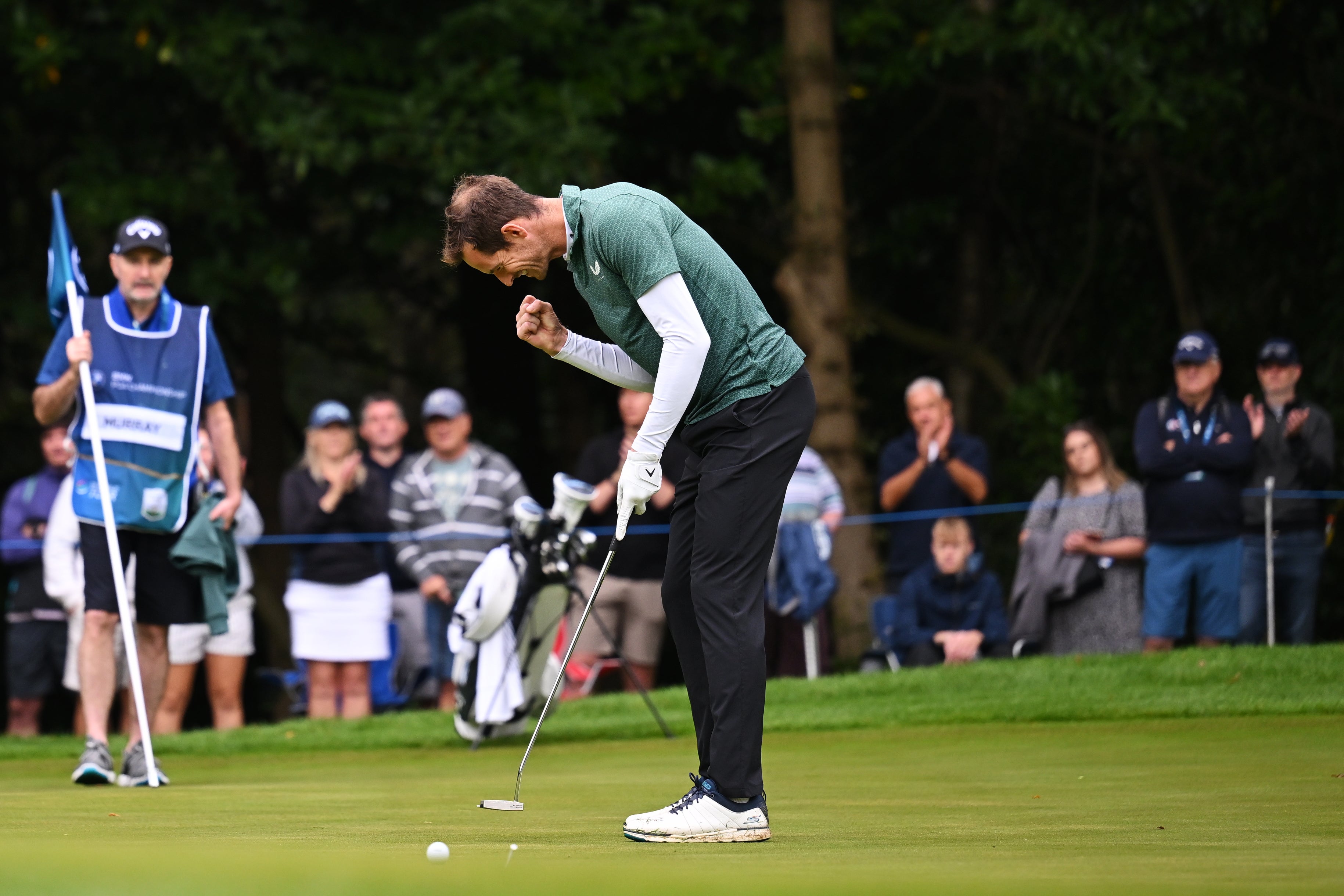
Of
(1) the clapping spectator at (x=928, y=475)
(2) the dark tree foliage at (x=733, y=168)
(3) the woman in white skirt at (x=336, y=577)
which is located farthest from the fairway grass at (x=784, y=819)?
(2) the dark tree foliage at (x=733, y=168)

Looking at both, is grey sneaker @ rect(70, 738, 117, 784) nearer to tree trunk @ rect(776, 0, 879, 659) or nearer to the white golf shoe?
the white golf shoe

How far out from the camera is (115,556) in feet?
21.8

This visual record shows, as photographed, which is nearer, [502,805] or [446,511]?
[502,805]

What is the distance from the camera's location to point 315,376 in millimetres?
25562

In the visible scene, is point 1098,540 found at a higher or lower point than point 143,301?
lower

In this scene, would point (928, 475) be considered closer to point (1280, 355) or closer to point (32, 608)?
point (1280, 355)

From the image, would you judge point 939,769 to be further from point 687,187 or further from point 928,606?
point 687,187

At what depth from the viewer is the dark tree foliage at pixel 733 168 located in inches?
501

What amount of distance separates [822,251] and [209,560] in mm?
7113

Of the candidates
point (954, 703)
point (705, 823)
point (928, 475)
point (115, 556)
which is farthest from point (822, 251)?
point (705, 823)

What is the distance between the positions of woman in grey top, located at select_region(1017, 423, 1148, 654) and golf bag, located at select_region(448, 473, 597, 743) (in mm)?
2968

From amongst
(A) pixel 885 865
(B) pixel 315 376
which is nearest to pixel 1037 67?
(A) pixel 885 865

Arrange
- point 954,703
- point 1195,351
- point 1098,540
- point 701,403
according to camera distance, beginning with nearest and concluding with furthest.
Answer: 1. point 701,403
2. point 954,703
3. point 1195,351
4. point 1098,540

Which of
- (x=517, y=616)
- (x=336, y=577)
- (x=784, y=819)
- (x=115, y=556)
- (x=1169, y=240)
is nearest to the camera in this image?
(x=784, y=819)
